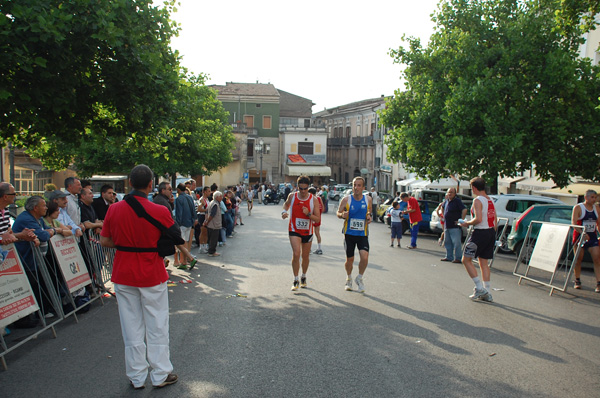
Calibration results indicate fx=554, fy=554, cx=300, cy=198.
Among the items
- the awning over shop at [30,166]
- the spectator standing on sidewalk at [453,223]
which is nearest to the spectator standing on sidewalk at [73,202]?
the spectator standing on sidewalk at [453,223]

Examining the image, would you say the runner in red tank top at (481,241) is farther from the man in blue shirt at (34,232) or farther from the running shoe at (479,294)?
the man in blue shirt at (34,232)

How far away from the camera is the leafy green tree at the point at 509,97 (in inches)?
827

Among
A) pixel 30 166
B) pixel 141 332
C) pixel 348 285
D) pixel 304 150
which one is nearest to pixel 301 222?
pixel 348 285

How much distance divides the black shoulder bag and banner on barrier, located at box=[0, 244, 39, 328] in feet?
6.22

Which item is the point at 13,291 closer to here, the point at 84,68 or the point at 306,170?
the point at 84,68

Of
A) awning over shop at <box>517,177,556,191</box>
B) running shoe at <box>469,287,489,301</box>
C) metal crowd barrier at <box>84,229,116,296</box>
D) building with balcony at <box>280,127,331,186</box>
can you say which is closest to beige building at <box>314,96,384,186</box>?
building with balcony at <box>280,127,331,186</box>

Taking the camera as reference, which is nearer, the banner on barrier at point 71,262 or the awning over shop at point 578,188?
the banner on barrier at point 71,262

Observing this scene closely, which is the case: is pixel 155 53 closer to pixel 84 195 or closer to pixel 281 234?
pixel 84 195

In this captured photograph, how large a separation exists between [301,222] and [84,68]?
4.58 m

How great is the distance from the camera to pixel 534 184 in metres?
28.8

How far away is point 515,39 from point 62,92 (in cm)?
1809

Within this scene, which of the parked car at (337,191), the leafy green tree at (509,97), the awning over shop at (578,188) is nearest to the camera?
the leafy green tree at (509,97)

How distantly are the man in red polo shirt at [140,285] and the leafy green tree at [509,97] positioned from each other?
1817 centimetres

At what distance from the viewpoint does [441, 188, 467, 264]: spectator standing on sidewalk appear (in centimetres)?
1359
